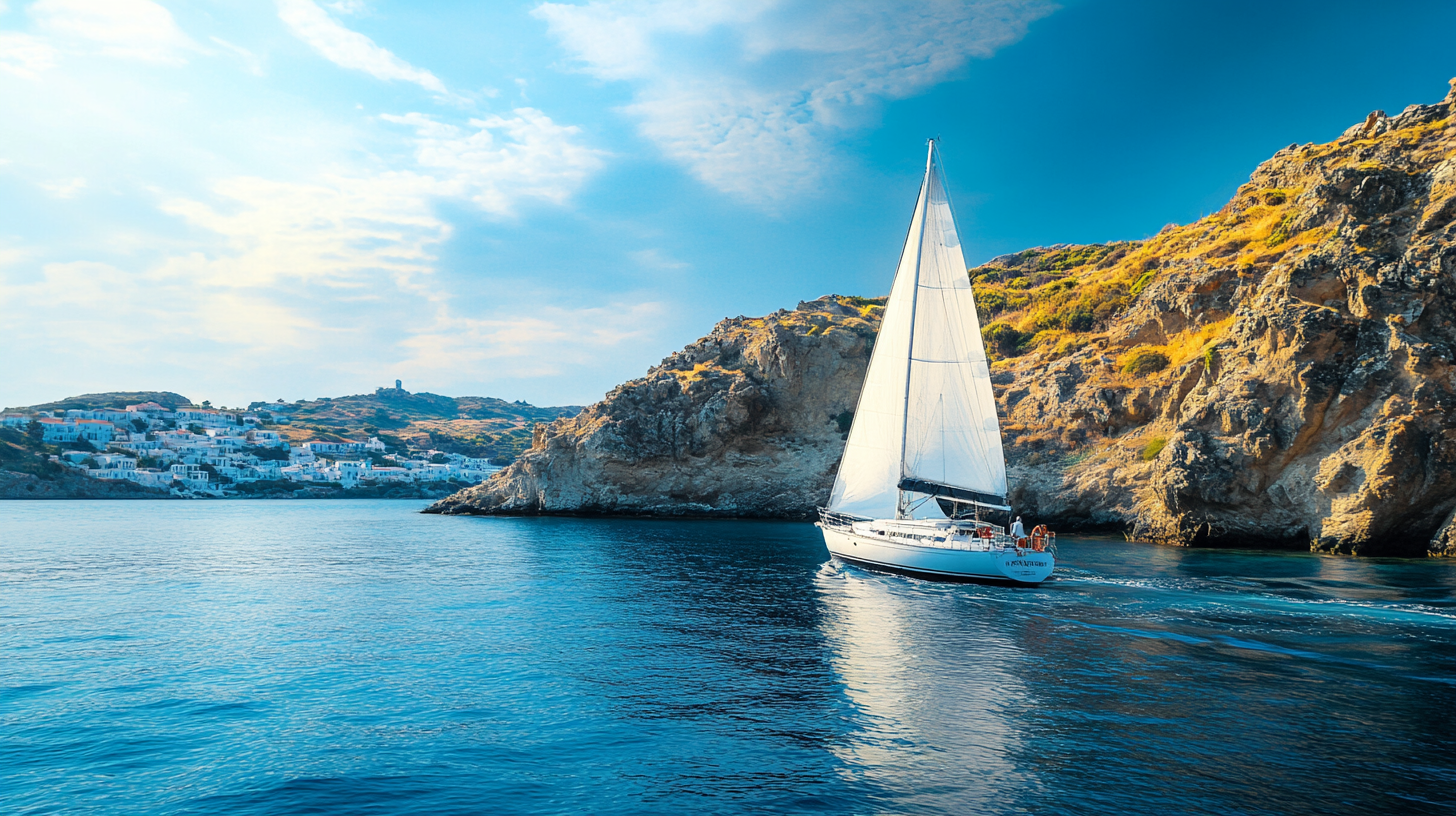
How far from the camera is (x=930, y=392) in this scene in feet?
117

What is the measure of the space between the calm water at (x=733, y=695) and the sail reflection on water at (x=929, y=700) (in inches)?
3.4

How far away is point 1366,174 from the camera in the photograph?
49.7 metres

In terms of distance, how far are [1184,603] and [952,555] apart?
28.3ft

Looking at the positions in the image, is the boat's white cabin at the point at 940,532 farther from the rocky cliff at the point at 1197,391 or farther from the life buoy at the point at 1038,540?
the rocky cliff at the point at 1197,391

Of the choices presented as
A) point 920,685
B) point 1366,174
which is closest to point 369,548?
point 920,685

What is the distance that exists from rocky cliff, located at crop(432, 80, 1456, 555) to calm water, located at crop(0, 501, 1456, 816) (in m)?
11.3

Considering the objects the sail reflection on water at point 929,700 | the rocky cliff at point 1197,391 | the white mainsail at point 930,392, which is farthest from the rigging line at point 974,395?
the rocky cliff at point 1197,391

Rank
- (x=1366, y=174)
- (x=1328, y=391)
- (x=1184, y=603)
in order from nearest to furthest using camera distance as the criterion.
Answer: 1. (x=1184, y=603)
2. (x=1328, y=391)
3. (x=1366, y=174)

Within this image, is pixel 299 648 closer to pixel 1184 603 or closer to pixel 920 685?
pixel 920 685

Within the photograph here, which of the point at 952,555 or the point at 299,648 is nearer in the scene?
the point at 299,648

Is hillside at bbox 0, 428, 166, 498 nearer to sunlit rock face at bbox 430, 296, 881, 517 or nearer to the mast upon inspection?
sunlit rock face at bbox 430, 296, 881, 517

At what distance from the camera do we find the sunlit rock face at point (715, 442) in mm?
80812

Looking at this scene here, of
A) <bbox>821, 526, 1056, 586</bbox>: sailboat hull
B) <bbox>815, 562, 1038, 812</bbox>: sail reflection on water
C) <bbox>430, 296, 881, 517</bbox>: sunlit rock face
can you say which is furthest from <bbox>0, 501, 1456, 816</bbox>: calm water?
<bbox>430, 296, 881, 517</bbox>: sunlit rock face

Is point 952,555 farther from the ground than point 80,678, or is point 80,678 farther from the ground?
point 952,555
